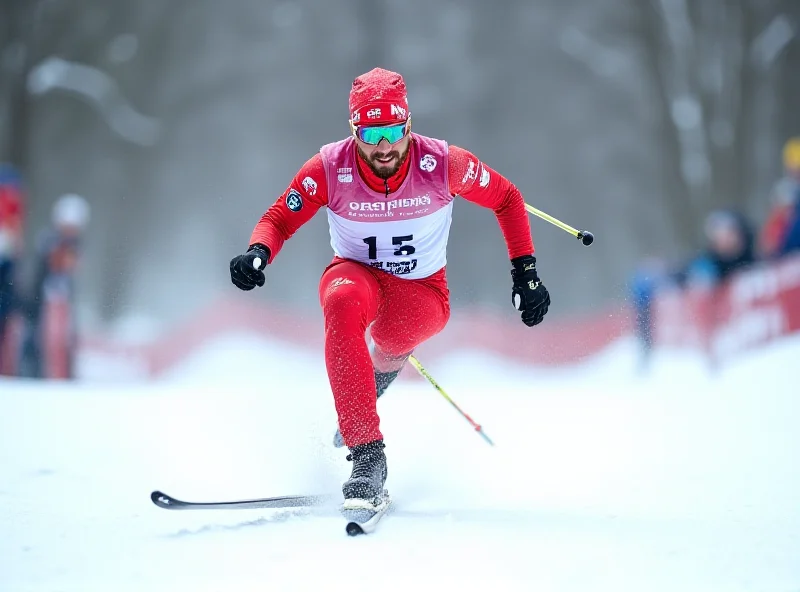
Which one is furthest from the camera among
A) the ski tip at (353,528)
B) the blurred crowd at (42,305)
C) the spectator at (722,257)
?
the blurred crowd at (42,305)

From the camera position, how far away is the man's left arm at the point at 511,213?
10.7ft

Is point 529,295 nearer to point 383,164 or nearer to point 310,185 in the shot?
point 383,164

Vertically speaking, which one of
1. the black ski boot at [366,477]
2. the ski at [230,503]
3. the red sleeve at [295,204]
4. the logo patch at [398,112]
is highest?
the logo patch at [398,112]

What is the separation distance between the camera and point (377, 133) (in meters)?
3.04

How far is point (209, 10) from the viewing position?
53.2 feet

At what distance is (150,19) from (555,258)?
8560 mm

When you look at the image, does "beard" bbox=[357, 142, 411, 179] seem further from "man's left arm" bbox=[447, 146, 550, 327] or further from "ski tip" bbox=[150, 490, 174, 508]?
"ski tip" bbox=[150, 490, 174, 508]

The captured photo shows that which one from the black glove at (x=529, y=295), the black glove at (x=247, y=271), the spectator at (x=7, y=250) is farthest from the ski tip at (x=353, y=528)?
the spectator at (x=7, y=250)

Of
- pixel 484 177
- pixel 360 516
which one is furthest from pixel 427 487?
pixel 484 177

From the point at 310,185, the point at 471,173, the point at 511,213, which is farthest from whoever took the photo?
the point at 511,213

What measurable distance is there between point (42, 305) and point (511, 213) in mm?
5557

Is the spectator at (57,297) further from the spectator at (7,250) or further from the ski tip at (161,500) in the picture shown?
the ski tip at (161,500)

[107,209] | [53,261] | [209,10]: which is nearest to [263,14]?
[209,10]

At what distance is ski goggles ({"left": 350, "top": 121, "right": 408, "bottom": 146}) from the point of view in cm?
303
